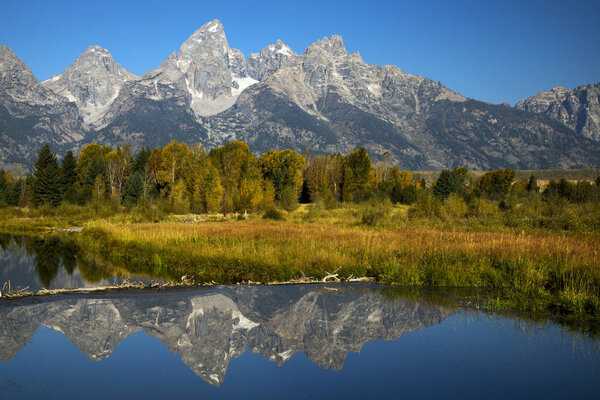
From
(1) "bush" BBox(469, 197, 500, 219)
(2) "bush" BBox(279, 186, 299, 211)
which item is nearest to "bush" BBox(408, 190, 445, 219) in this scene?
(1) "bush" BBox(469, 197, 500, 219)

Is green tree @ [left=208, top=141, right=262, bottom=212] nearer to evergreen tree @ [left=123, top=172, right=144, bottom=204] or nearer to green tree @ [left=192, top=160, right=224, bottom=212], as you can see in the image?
green tree @ [left=192, top=160, right=224, bottom=212]

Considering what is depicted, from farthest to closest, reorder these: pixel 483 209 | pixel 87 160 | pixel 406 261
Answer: pixel 87 160
pixel 483 209
pixel 406 261

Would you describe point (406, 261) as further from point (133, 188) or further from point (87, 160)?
point (87, 160)

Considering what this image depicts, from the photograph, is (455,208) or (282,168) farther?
(282,168)

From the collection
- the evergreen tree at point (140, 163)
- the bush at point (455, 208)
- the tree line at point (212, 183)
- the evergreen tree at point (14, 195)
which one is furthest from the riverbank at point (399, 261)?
the evergreen tree at point (14, 195)

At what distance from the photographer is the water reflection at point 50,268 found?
20078 mm

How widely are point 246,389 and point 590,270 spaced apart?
11.6 meters

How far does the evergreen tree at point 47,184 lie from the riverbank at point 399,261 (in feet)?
179

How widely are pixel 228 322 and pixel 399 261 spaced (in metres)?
8.53

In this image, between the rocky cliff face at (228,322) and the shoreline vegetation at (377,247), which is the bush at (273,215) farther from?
the rocky cliff face at (228,322)

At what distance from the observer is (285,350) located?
1048cm

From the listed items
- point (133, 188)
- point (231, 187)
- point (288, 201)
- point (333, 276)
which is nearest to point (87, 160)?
point (133, 188)

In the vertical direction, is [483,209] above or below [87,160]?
below

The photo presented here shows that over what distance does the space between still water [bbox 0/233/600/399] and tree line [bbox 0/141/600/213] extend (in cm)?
4055
